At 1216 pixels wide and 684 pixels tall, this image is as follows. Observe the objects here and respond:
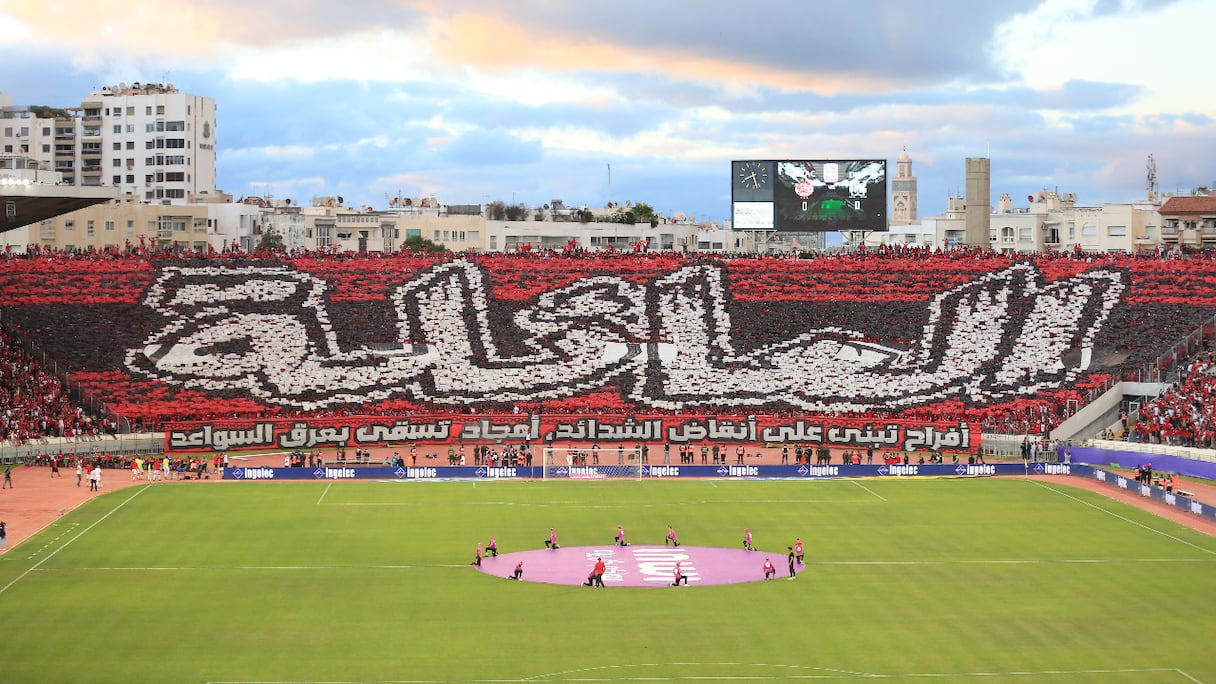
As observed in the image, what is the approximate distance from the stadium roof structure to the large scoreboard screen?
52.0 metres

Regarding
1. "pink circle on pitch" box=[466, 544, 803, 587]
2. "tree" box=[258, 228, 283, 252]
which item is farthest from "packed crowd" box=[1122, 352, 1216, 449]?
"tree" box=[258, 228, 283, 252]

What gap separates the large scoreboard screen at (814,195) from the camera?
377ft

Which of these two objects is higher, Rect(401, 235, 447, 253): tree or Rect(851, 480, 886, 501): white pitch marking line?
Rect(401, 235, 447, 253): tree

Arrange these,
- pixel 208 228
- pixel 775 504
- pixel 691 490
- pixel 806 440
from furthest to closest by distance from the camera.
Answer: pixel 208 228
pixel 806 440
pixel 691 490
pixel 775 504

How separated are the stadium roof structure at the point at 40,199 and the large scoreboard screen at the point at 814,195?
51970 millimetres

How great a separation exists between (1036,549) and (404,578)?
84.5 ft

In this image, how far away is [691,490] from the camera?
7619 centimetres

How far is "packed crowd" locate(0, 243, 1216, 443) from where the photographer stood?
90.6 meters

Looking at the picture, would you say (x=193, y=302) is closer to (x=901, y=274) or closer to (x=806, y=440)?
(x=806, y=440)

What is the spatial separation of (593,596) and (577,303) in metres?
55.9

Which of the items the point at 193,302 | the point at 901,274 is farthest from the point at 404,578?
the point at 901,274

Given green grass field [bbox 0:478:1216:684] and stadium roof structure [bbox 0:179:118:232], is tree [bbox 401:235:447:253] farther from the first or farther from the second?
green grass field [bbox 0:478:1216:684]

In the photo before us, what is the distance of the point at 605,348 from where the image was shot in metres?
101

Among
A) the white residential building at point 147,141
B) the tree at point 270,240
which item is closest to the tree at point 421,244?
the tree at point 270,240
